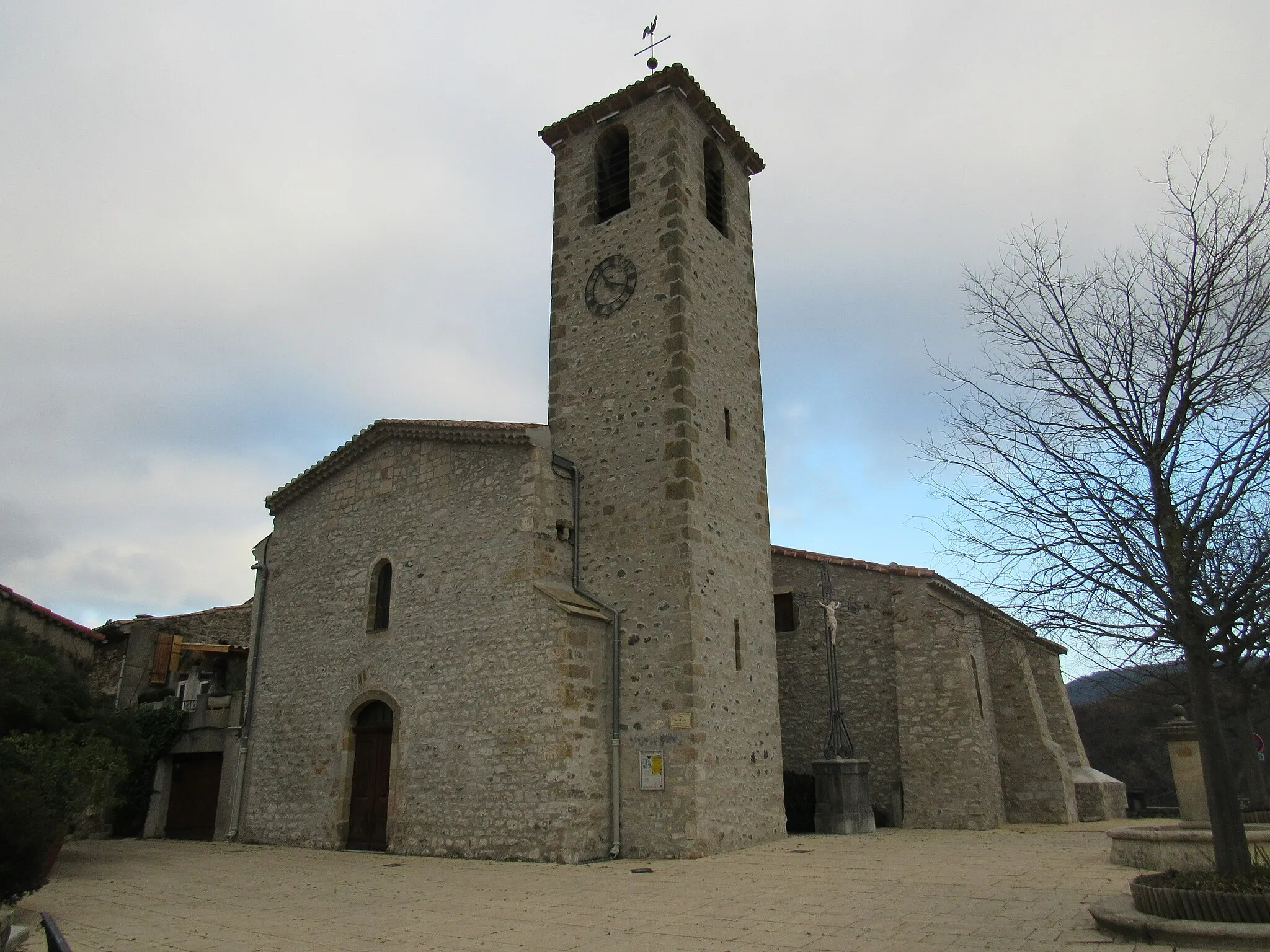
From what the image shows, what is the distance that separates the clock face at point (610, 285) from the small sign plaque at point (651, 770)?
7.33 m

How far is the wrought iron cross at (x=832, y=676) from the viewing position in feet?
52.0

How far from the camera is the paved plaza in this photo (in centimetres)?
664

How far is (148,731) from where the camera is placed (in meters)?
17.9

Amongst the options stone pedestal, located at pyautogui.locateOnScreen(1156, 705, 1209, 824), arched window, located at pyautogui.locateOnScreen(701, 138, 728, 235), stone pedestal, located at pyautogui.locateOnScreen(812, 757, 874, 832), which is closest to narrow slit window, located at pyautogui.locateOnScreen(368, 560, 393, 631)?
stone pedestal, located at pyautogui.locateOnScreen(812, 757, 874, 832)

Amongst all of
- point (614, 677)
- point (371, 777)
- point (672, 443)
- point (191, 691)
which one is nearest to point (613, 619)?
point (614, 677)

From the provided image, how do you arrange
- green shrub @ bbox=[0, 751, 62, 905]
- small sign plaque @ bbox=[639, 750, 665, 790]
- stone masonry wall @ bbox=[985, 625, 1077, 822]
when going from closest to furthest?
1. green shrub @ bbox=[0, 751, 62, 905]
2. small sign plaque @ bbox=[639, 750, 665, 790]
3. stone masonry wall @ bbox=[985, 625, 1077, 822]

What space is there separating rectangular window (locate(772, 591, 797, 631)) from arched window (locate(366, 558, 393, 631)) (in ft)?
25.7

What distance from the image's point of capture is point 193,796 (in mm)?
17469

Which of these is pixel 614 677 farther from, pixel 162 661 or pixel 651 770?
pixel 162 661

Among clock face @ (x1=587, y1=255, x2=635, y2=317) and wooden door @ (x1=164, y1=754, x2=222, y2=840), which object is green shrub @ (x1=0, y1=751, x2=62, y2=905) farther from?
clock face @ (x1=587, y1=255, x2=635, y2=317)

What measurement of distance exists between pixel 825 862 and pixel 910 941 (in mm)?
4930

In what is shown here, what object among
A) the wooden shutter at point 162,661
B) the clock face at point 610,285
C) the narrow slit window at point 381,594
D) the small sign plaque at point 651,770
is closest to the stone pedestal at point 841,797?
the small sign plaque at point 651,770

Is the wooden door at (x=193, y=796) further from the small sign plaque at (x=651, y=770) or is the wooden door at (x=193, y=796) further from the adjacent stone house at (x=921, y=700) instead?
the adjacent stone house at (x=921, y=700)

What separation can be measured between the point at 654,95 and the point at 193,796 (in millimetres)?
16375
